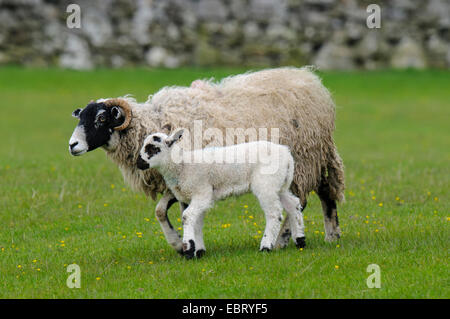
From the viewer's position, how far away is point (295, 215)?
335 inches

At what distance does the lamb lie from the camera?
8188 millimetres

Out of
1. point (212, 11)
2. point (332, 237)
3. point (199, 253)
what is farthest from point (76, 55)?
point (199, 253)

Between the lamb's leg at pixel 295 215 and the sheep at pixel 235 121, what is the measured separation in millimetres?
420

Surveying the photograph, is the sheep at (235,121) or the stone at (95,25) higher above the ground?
the stone at (95,25)

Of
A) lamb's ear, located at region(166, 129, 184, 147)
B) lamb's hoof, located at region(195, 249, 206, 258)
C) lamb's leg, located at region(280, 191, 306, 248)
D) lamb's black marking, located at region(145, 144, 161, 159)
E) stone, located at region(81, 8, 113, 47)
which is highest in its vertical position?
stone, located at region(81, 8, 113, 47)

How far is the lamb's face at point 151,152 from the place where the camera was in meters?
8.18

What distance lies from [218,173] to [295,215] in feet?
3.32

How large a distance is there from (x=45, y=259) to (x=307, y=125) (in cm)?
349

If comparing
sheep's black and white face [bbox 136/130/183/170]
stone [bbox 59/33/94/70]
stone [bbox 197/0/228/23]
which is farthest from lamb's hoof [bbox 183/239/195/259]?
stone [bbox 197/0/228/23]

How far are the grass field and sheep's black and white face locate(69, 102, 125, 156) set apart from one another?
1293 mm

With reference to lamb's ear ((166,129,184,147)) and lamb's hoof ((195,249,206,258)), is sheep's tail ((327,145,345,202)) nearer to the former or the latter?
lamb's hoof ((195,249,206,258))

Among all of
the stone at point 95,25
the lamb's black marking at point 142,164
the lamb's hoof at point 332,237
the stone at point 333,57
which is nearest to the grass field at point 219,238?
the lamb's hoof at point 332,237

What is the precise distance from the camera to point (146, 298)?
279 inches

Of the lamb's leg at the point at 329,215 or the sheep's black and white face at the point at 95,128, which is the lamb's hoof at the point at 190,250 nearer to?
the sheep's black and white face at the point at 95,128
